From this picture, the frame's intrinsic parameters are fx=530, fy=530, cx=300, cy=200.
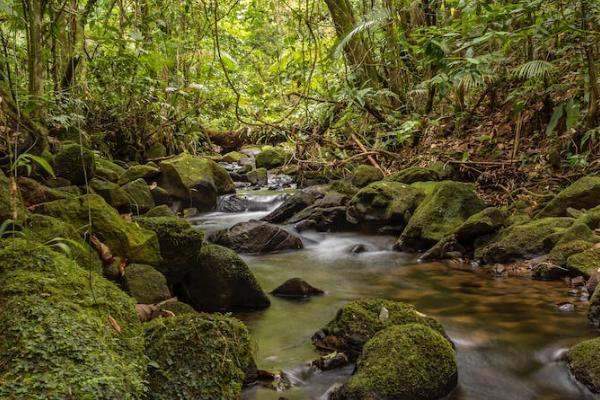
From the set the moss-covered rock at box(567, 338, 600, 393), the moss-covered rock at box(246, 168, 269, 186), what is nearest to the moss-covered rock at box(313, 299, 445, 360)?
the moss-covered rock at box(567, 338, 600, 393)

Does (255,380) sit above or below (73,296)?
below

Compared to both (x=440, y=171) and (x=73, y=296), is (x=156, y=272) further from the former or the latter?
(x=440, y=171)

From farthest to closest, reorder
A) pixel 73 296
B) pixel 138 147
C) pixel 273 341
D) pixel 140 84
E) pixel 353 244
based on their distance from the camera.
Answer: pixel 138 147 → pixel 140 84 → pixel 353 244 → pixel 273 341 → pixel 73 296

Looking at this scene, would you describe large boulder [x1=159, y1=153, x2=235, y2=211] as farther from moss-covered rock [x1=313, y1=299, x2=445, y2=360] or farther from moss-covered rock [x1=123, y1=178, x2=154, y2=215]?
moss-covered rock [x1=313, y1=299, x2=445, y2=360]

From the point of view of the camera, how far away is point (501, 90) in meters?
9.10

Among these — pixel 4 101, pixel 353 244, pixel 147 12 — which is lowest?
pixel 353 244

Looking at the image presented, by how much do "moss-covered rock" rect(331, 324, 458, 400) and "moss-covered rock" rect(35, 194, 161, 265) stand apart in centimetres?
200

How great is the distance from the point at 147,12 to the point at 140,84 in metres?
1.26

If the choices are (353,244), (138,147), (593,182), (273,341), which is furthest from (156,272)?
(138,147)

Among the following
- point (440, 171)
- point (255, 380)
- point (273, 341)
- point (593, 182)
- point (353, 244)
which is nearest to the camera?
point (255, 380)

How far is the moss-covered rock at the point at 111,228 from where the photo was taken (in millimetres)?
4125

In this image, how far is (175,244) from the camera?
14.9ft

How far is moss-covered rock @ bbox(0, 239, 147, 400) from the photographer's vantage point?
1843 mm

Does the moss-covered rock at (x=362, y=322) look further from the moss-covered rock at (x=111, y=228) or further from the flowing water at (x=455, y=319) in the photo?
the moss-covered rock at (x=111, y=228)
